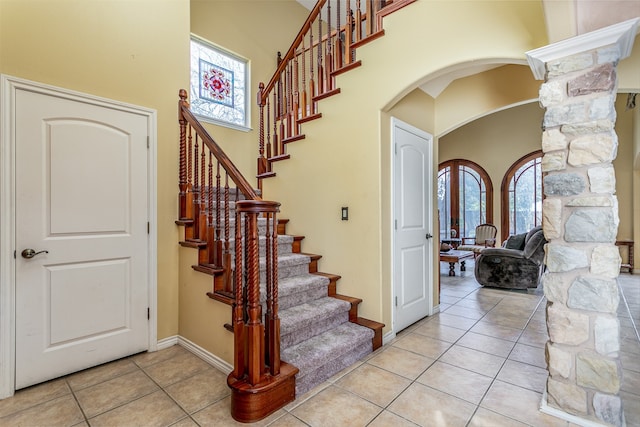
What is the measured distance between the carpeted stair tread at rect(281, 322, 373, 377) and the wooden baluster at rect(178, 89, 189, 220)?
1.60 metres

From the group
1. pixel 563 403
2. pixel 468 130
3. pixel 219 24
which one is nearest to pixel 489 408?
pixel 563 403

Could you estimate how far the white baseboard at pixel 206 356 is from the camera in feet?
7.85

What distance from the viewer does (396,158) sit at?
303 cm

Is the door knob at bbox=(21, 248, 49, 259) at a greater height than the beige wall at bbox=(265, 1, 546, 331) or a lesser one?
lesser

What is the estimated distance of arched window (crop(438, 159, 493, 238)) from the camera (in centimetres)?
773

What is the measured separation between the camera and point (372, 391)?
2135mm

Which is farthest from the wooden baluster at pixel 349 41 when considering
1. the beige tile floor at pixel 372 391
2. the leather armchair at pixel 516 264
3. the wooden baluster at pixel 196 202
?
the leather armchair at pixel 516 264

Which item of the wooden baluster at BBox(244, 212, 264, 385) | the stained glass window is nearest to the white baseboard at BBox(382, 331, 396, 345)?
the wooden baluster at BBox(244, 212, 264, 385)

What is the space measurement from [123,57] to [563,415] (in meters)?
4.04

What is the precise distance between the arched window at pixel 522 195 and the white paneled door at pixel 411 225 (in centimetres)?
484

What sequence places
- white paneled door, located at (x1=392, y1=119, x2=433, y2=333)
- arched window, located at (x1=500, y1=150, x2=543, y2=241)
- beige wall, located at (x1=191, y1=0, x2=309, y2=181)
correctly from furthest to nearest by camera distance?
arched window, located at (x1=500, y1=150, x2=543, y2=241) < beige wall, located at (x1=191, y1=0, x2=309, y2=181) < white paneled door, located at (x1=392, y1=119, x2=433, y2=333)

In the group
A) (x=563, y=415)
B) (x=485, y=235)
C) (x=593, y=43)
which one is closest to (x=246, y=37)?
(x=593, y=43)

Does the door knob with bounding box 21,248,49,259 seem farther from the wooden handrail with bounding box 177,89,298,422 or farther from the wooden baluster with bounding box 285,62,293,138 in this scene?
the wooden baluster with bounding box 285,62,293,138

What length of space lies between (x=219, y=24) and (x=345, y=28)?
7.33 feet
